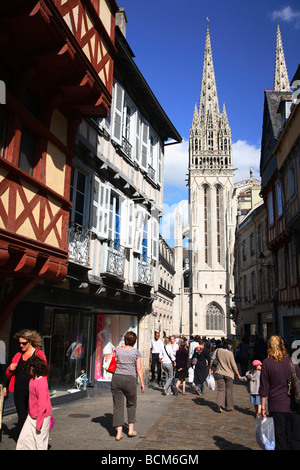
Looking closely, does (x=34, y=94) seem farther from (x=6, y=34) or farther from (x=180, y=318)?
(x=180, y=318)

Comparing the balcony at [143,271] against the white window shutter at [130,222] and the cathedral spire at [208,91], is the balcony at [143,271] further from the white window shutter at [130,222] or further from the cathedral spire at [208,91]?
the cathedral spire at [208,91]

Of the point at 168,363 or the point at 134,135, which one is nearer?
the point at 168,363

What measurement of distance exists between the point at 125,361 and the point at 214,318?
2425 inches

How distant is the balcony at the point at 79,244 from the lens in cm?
886

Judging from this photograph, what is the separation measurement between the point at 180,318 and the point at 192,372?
5444 cm

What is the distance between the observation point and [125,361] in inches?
247

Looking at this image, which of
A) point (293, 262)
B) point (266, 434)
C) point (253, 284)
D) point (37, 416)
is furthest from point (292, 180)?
point (37, 416)

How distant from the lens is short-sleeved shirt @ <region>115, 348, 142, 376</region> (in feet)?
20.4

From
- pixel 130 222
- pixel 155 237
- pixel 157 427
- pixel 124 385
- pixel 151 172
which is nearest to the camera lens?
pixel 124 385

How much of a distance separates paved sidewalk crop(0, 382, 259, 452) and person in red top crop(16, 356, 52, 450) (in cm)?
98

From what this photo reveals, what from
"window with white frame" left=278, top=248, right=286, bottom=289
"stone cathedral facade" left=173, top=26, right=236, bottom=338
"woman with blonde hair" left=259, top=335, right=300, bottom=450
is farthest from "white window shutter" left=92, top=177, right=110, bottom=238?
"stone cathedral facade" left=173, top=26, right=236, bottom=338

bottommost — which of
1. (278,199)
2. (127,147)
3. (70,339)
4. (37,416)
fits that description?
(37,416)

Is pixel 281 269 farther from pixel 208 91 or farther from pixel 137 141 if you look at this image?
pixel 208 91

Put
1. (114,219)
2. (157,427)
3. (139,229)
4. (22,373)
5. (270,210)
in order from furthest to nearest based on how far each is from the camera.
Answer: (270,210), (139,229), (114,219), (157,427), (22,373)
